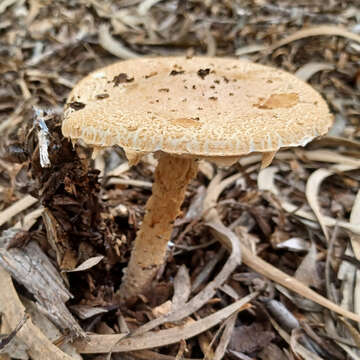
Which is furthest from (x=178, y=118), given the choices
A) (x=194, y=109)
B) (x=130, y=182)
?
(x=130, y=182)

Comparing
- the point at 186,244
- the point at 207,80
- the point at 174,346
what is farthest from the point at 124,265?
the point at 207,80

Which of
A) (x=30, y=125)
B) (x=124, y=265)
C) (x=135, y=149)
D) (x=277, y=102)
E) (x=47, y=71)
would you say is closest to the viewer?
(x=135, y=149)

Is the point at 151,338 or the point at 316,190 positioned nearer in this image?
the point at 151,338

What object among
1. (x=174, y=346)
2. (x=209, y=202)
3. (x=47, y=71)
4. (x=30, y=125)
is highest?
(x=30, y=125)

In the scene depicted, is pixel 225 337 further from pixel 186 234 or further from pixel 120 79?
pixel 120 79

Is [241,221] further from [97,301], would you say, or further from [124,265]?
[97,301]

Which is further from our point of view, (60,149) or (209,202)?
(209,202)

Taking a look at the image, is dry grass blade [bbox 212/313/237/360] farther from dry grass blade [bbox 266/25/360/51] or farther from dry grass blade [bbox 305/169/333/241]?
dry grass blade [bbox 266/25/360/51]
